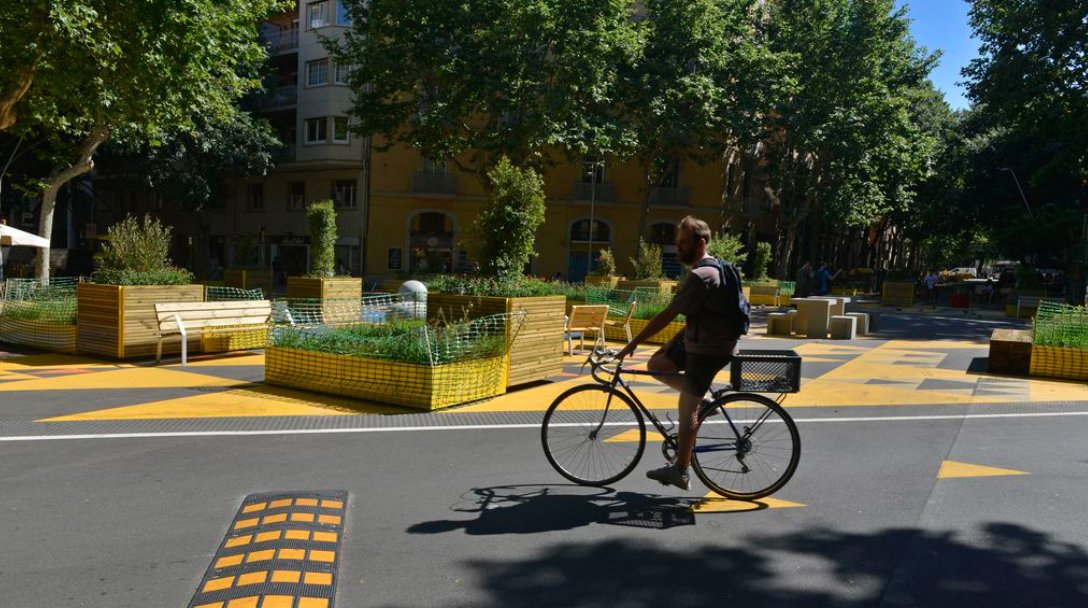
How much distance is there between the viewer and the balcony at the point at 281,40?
4112 cm

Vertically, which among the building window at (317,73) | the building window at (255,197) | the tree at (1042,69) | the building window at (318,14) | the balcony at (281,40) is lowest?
the building window at (255,197)

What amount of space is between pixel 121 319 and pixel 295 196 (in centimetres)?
3219

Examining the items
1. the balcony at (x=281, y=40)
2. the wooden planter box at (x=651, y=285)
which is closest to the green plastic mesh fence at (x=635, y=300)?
the wooden planter box at (x=651, y=285)

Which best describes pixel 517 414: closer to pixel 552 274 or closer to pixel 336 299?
pixel 336 299

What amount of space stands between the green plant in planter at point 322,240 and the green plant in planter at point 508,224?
734 centimetres

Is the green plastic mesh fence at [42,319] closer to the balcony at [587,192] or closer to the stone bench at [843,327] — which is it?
the stone bench at [843,327]

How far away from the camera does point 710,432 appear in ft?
17.7

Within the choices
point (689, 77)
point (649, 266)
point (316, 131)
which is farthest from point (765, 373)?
point (316, 131)

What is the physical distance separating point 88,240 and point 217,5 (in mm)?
35653

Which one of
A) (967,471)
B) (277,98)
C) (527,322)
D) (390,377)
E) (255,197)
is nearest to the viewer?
(967,471)

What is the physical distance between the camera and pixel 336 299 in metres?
15.2

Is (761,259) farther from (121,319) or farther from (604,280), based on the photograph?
(121,319)

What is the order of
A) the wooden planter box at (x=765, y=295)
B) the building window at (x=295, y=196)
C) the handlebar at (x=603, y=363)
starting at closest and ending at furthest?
the handlebar at (x=603, y=363) → the wooden planter box at (x=765, y=295) → the building window at (x=295, y=196)

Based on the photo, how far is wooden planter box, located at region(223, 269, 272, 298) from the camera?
1115 inches
